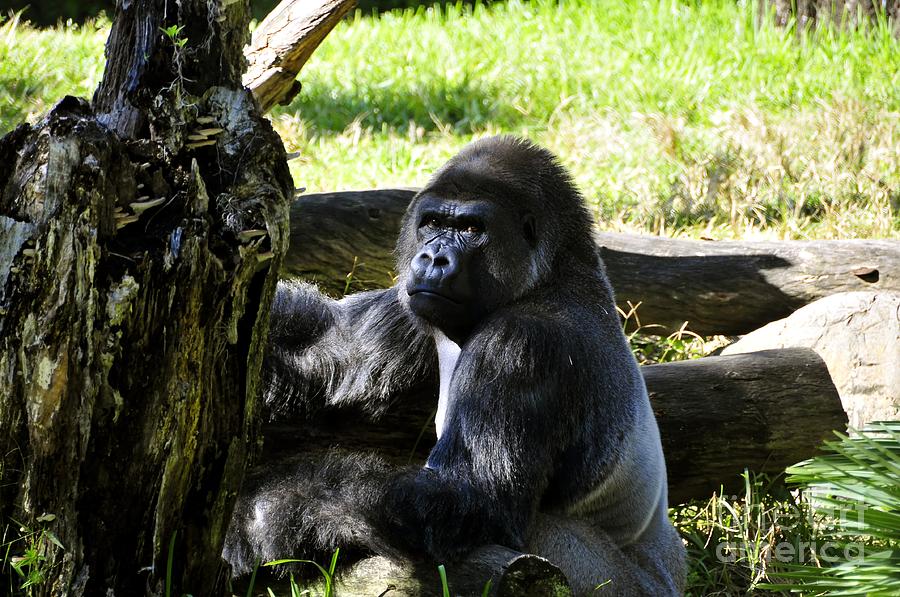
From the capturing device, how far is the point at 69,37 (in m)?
7.96

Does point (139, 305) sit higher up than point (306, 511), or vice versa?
point (139, 305)

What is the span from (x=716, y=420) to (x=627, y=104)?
12.9 feet

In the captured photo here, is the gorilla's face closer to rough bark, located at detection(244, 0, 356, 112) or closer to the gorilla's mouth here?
the gorilla's mouth

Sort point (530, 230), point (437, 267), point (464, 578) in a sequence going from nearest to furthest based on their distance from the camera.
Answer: point (464, 578) < point (437, 267) < point (530, 230)

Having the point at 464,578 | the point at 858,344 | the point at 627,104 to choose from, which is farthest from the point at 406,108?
the point at 464,578

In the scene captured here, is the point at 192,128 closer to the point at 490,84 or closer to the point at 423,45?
the point at 490,84

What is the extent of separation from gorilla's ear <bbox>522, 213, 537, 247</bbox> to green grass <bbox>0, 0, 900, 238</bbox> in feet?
9.17

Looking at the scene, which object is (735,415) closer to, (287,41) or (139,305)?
(287,41)

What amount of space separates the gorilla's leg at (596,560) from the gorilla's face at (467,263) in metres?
0.64

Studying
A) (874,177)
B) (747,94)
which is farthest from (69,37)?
(874,177)

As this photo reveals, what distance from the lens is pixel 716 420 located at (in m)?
3.90

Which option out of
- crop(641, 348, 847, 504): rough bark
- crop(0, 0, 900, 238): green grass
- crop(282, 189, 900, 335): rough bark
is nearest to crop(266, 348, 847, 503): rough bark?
crop(641, 348, 847, 504): rough bark

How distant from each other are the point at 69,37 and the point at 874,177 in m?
5.76

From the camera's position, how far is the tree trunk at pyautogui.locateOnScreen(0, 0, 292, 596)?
205 centimetres
